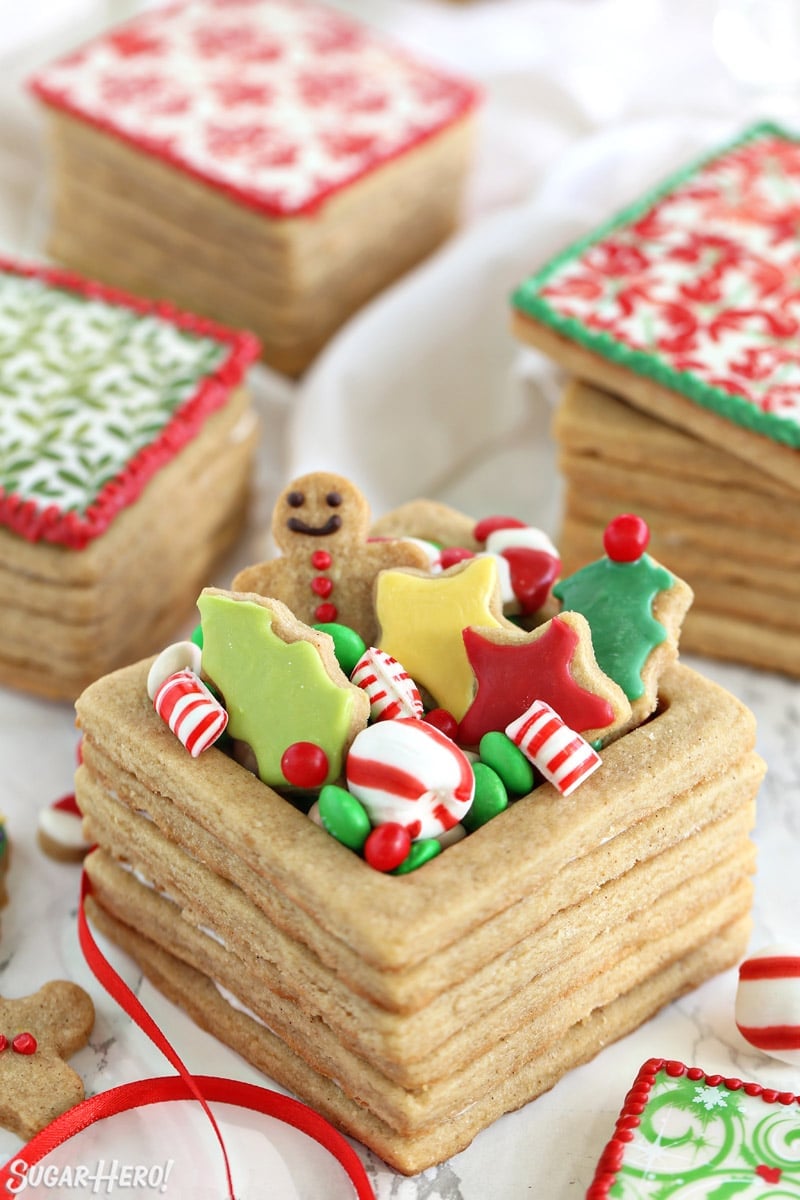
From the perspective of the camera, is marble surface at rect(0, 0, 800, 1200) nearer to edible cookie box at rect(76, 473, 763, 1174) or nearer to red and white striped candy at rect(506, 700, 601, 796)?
edible cookie box at rect(76, 473, 763, 1174)

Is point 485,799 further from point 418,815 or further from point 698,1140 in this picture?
point 698,1140

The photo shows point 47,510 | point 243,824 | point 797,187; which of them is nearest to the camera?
point 243,824

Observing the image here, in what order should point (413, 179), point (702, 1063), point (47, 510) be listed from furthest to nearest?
1. point (413, 179)
2. point (47, 510)
3. point (702, 1063)

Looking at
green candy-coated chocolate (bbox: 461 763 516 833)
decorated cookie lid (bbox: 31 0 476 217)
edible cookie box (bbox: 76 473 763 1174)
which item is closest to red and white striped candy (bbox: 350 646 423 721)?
edible cookie box (bbox: 76 473 763 1174)

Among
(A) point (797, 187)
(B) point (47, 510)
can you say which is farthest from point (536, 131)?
(B) point (47, 510)

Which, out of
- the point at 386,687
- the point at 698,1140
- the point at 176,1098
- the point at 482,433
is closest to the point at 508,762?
the point at 386,687

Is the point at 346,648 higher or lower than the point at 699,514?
higher

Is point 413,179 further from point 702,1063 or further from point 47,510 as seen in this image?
point 702,1063

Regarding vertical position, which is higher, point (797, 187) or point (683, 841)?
point (797, 187)
